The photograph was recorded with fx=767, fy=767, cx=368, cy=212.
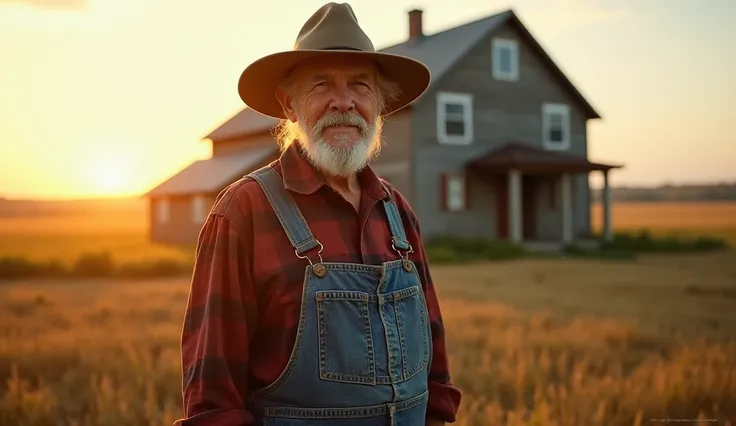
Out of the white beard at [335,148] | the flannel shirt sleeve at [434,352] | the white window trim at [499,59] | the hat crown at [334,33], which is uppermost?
the white window trim at [499,59]

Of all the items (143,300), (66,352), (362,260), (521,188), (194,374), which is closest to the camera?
(194,374)

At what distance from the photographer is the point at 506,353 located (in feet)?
25.3

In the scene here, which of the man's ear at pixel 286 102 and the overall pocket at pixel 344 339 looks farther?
the man's ear at pixel 286 102

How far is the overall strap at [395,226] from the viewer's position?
10.0 ft

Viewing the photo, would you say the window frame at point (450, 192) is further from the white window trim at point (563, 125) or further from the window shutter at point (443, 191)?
the white window trim at point (563, 125)

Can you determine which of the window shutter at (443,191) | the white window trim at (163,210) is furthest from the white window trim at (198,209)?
the window shutter at (443,191)

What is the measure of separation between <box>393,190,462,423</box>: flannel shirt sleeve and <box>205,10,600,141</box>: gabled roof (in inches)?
780

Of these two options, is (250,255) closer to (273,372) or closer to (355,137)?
(273,372)

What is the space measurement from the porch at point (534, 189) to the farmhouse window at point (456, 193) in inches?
22.4

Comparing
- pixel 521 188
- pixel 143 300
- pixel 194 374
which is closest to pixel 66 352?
pixel 143 300

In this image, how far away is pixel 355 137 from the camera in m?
3.06

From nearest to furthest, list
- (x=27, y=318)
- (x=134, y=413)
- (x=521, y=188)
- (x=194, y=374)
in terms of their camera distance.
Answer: (x=194, y=374) < (x=134, y=413) < (x=27, y=318) < (x=521, y=188)

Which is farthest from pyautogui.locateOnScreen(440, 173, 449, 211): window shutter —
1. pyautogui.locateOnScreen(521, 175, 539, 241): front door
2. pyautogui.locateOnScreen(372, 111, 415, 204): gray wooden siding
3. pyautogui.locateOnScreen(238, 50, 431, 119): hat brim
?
pyautogui.locateOnScreen(238, 50, 431, 119): hat brim

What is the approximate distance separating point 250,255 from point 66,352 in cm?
579
